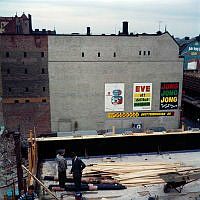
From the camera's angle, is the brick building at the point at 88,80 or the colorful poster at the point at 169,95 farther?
the colorful poster at the point at 169,95

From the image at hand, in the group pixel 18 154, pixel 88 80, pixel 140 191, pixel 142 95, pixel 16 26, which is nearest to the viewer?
pixel 18 154

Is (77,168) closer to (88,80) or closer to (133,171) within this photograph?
(133,171)

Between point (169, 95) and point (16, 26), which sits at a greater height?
point (16, 26)

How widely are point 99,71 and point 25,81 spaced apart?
10.2 meters

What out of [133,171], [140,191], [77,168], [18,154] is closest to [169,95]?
[133,171]

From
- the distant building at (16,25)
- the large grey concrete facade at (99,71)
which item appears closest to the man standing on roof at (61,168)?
the large grey concrete facade at (99,71)

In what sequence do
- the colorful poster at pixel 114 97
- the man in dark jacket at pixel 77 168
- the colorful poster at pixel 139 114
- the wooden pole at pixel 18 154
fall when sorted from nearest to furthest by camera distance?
the wooden pole at pixel 18 154
the man in dark jacket at pixel 77 168
the colorful poster at pixel 114 97
the colorful poster at pixel 139 114

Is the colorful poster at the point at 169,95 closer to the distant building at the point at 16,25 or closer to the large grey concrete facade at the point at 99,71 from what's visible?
the large grey concrete facade at the point at 99,71

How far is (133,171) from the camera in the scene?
30.4 feet

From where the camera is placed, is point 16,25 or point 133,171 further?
point 16,25

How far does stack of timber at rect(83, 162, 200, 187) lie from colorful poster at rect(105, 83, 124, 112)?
83.6 feet

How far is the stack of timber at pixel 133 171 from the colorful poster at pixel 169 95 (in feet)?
90.4

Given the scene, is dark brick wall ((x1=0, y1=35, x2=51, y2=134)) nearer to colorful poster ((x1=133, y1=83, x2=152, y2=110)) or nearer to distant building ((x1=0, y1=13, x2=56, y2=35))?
colorful poster ((x1=133, y1=83, x2=152, y2=110))

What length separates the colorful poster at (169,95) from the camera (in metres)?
36.4
